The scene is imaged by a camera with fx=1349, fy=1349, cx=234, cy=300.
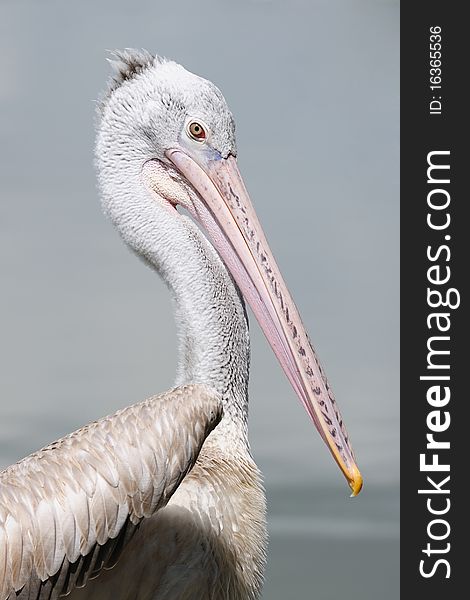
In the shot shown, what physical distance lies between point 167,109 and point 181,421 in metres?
1.82

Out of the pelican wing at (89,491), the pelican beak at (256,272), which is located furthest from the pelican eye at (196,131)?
the pelican wing at (89,491)

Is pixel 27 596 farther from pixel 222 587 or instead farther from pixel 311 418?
pixel 311 418

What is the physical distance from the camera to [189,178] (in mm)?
7152

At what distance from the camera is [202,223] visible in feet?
23.8

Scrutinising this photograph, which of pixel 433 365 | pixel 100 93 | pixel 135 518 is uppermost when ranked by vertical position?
pixel 100 93

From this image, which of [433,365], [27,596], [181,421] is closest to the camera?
[27,596]

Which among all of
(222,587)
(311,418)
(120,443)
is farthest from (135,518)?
(311,418)

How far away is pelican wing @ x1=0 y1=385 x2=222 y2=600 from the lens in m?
5.62

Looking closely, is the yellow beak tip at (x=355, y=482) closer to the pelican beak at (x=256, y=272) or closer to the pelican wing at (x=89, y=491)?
the pelican beak at (x=256, y=272)

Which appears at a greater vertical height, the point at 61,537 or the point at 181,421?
the point at 181,421

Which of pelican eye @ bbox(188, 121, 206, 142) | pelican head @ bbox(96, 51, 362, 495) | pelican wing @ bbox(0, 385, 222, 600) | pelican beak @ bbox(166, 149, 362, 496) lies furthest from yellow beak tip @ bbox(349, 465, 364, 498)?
pelican eye @ bbox(188, 121, 206, 142)

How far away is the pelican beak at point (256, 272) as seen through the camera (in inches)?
272

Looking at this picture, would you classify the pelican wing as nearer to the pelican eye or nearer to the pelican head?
the pelican head

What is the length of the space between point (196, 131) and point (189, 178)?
253mm
